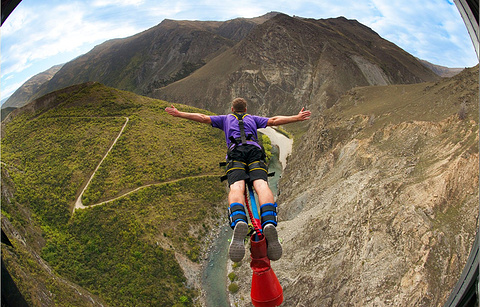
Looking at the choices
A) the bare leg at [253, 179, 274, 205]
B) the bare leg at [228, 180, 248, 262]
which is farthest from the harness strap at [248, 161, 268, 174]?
the bare leg at [228, 180, 248, 262]

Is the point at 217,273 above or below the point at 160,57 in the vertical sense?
below

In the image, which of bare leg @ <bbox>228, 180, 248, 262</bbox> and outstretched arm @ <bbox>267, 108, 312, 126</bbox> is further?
outstretched arm @ <bbox>267, 108, 312, 126</bbox>

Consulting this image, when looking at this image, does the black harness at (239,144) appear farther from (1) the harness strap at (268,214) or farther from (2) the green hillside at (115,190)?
(2) the green hillside at (115,190)

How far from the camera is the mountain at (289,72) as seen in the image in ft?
290

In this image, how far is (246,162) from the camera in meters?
5.54

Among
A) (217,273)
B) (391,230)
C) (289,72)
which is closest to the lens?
(391,230)

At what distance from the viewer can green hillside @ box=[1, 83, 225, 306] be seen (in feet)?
99.8

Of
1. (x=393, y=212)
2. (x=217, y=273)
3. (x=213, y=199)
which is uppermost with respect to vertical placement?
(x=393, y=212)

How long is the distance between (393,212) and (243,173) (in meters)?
17.2

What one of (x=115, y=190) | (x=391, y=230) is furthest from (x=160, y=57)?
(x=391, y=230)

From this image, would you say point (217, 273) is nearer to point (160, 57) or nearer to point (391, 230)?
point (391, 230)

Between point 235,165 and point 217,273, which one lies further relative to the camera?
point 217,273

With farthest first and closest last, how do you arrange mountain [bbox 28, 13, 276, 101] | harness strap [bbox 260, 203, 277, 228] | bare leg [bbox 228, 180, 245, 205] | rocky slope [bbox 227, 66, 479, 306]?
mountain [bbox 28, 13, 276, 101] → rocky slope [bbox 227, 66, 479, 306] → bare leg [bbox 228, 180, 245, 205] → harness strap [bbox 260, 203, 277, 228]

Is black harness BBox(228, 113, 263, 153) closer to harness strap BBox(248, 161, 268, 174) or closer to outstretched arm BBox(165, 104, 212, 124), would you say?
harness strap BBox(248, 161, 268, 174)
